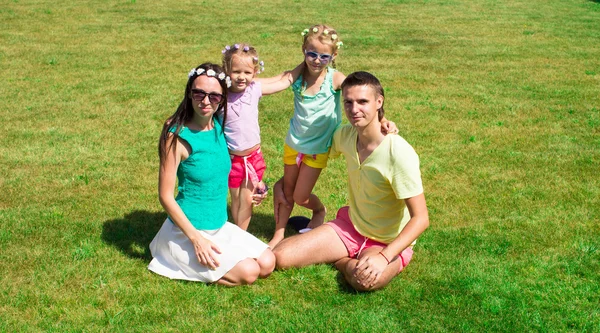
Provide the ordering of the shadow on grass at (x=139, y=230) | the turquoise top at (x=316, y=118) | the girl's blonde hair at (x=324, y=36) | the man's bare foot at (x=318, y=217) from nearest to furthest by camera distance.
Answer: the girl's blonde hair at (x=324, y=36), the turquoise top at (x=316, y=118), the shadow on grass at (x=139, y=230), the man's bare foot at (x=318, y=217)

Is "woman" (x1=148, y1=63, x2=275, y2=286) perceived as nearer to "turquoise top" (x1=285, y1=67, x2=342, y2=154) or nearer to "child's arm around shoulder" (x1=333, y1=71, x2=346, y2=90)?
"turquoise top" (x1=285, y1=67, x2=342, y2=154)

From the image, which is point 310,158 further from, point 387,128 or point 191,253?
point 191,253

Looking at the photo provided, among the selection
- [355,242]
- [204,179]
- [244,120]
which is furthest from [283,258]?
[244,120]

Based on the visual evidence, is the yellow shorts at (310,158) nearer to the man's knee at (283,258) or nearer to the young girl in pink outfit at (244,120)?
the young girl in pink outfit at (244,120)

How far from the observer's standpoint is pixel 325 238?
19.2 feet

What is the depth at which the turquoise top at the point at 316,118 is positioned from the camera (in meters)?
6.06

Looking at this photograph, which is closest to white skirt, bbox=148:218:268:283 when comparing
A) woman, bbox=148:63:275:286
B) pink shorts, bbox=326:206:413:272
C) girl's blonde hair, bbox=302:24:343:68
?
woman, bbox=148:63:275:286

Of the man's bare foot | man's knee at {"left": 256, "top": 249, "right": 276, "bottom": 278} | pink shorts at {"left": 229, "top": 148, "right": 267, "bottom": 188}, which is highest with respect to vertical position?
pink shorts at {"left": 229, "top": 148, "right": 267, "bottom": 188}

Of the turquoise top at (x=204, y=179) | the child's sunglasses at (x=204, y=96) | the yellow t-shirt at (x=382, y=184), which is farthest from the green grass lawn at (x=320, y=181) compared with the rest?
the child's sunglasses at (x=204, y=96)

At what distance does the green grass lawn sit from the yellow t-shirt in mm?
498

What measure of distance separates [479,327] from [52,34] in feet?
50.3

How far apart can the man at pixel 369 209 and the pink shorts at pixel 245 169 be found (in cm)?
70

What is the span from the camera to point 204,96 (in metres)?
5.28

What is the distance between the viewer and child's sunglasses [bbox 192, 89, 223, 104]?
207 inches
